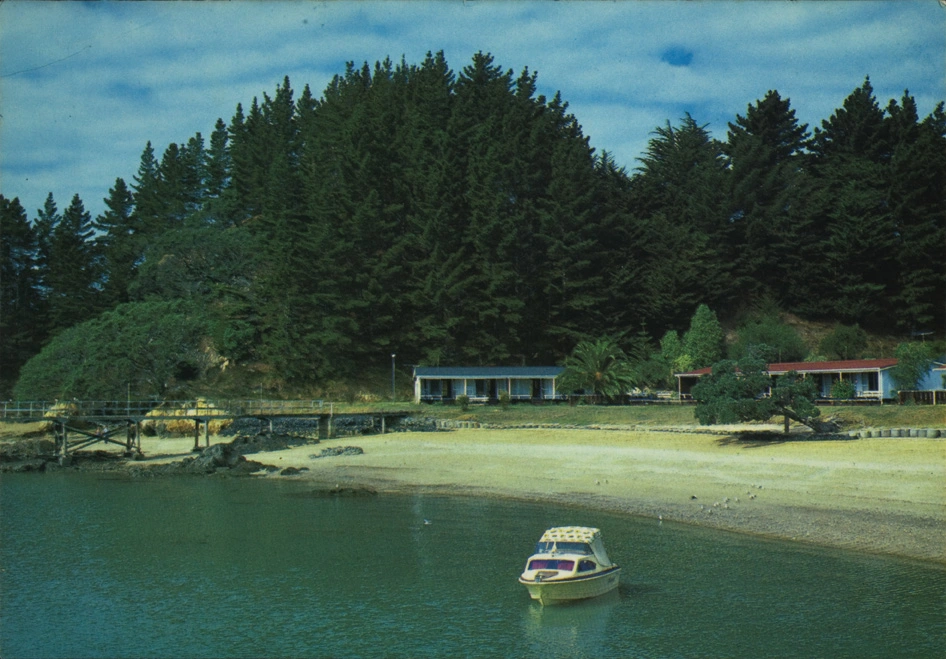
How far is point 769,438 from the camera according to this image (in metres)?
41.8

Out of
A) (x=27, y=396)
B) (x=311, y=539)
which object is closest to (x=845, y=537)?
(x=311, y=539)

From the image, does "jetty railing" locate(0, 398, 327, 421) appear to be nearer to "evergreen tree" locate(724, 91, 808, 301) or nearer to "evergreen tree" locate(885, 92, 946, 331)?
"evergreen tree" locate(724, 91, 808, 301)

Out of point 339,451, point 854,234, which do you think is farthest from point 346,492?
point 854,234

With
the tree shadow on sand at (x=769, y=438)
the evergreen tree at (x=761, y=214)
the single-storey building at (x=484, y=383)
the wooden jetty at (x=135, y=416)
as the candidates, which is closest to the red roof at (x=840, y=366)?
the tree shadow on sand at (x=769, y=438)

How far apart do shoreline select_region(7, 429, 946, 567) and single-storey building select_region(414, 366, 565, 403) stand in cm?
1602

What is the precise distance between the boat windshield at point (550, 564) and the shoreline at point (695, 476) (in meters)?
9.16

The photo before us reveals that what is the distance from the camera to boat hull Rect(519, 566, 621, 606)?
2130cm

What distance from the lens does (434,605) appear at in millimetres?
21922

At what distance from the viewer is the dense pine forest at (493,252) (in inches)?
2997

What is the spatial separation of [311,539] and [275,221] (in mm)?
60653

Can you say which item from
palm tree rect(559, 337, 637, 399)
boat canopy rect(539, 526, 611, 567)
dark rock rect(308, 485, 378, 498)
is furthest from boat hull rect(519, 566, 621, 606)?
palm tree rect(559, 337, 637, 399)

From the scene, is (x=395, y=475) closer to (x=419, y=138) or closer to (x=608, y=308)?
(x=608, y=308)

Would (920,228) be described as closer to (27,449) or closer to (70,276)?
(27,449)

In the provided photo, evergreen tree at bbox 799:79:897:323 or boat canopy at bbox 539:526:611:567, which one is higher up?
evergreen tree at bbox 799:79:897:323
